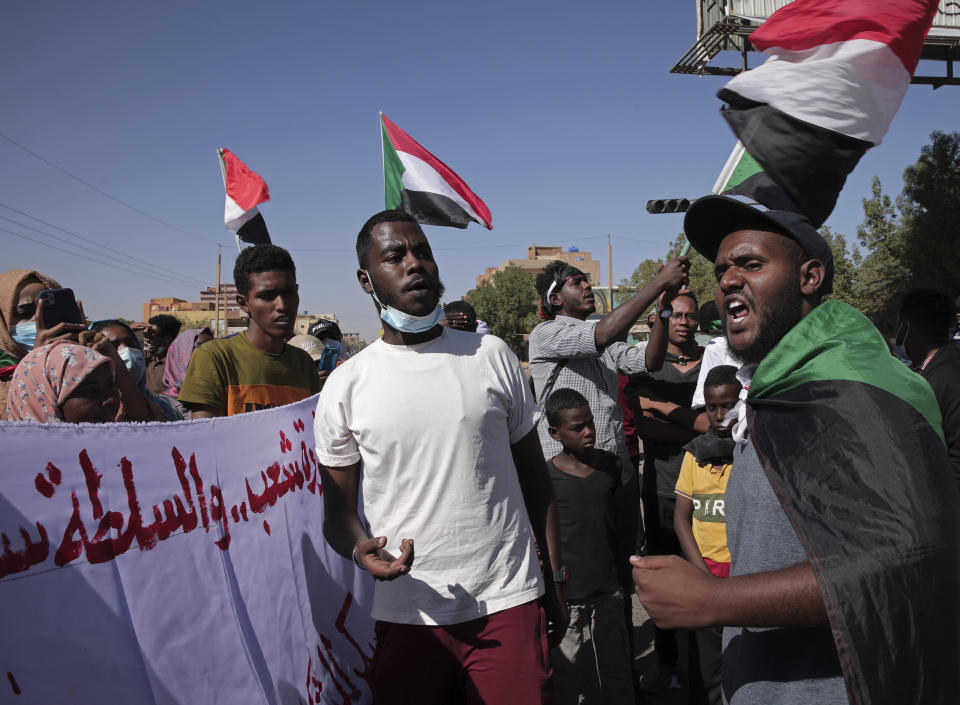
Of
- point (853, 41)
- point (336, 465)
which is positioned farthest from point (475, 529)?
point (853, 41)

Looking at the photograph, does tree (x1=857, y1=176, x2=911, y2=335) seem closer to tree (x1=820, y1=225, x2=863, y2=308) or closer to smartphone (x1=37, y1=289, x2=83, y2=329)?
tree (x1=820, y1=225, x2=863, y2=308)

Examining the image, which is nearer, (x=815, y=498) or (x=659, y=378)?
(x=815, y=498)

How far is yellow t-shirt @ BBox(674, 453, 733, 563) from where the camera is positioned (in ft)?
10.5

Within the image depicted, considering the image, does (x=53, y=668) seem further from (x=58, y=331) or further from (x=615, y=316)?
(x=615, y=316)

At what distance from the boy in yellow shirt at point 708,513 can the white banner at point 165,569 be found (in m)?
1.76

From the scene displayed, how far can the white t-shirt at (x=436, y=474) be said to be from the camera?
80.6 inches

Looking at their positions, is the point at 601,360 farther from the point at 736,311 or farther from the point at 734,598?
the point at 734,598

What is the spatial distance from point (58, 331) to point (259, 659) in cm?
154

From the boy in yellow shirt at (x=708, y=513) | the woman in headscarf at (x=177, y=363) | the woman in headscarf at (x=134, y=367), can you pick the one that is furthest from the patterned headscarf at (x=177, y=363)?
the boy in yellow shirt at (x=708, y=513)

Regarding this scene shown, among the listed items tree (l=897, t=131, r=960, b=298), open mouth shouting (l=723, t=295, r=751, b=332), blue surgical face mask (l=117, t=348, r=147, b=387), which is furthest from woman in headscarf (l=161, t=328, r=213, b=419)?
tree (l=897, t=131, r=960, b=298)

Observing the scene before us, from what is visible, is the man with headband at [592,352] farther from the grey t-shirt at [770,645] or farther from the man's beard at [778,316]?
the grey t-shirt at [770,645]

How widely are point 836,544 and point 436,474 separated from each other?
3.93 ft

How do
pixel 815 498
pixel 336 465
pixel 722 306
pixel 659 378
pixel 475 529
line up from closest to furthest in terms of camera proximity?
1. pixel 815 498
2. pixel 722 306
3. pixel 475 529
4. pixel 336 465
5. pixel 659 378

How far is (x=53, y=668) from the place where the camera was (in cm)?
177
